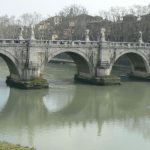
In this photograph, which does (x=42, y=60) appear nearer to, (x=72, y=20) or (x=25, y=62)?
(x=25, y=62)

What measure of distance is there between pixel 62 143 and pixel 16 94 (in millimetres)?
10560

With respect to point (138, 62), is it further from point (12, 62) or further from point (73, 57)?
point (12, 62)

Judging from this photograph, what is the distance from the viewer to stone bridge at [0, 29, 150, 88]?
27672 millimetres

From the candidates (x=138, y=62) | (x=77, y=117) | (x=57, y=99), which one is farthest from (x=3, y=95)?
(x=138, y=62)

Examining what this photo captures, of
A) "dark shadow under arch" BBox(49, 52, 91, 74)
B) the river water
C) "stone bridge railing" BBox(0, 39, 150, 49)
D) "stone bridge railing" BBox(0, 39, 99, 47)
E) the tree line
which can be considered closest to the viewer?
the river water

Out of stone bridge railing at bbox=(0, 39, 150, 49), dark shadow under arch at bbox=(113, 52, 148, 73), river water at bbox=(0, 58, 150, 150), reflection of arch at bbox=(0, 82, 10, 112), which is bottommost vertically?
river water at bbox=(0, 58, 150, 150)

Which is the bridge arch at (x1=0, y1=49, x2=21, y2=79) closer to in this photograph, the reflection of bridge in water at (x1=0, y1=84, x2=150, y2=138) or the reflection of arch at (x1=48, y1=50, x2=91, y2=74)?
the reflection of bridge in water at (x1=0, y1=84, x2=150, y2=138)

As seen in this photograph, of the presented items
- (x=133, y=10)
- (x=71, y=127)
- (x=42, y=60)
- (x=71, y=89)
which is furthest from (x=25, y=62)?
(x=133, y=10)

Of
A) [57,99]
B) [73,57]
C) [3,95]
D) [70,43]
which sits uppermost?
[70,43]

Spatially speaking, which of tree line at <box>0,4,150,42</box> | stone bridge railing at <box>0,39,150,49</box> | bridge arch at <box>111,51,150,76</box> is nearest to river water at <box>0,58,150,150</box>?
stone bridge railing at <box>0,39,150,49</box>

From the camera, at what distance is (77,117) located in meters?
21.0

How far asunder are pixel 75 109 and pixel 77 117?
2.11 meters

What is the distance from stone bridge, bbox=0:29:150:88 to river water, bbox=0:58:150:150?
1.20 meters

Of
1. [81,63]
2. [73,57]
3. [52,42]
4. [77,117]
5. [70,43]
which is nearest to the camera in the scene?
[77,117]
